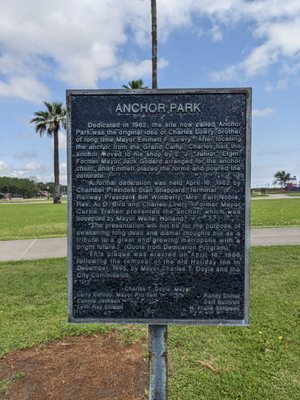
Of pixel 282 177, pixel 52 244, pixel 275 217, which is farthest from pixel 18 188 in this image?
pixel 52 244

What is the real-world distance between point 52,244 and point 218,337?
7241 millimetres

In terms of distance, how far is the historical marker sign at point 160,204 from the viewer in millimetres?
2760

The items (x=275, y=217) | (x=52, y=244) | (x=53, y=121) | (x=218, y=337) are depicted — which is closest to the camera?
(x=218, y=337)

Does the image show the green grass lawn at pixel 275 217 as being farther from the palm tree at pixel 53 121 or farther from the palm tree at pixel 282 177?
the palm tree at pixel 282 177

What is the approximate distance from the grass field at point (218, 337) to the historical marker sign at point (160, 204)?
1.03 m

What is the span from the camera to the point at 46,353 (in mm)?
4109

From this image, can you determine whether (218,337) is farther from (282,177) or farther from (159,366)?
(282,177)

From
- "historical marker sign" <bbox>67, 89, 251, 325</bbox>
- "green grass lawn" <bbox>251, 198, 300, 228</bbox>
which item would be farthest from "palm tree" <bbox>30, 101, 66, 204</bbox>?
"historical marker sign" <bbox>67, 89, 251, 325</bbox>

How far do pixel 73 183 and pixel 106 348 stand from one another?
7.01ft

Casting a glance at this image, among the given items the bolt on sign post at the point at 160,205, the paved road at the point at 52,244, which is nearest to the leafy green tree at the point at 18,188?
the paved road at the point at 52,244

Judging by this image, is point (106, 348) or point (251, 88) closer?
point (251, 88)

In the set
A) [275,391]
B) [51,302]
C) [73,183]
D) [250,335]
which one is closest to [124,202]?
[73,183]

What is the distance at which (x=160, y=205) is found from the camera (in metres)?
2.77

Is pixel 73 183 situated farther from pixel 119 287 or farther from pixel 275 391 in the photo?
pixel 275 391
